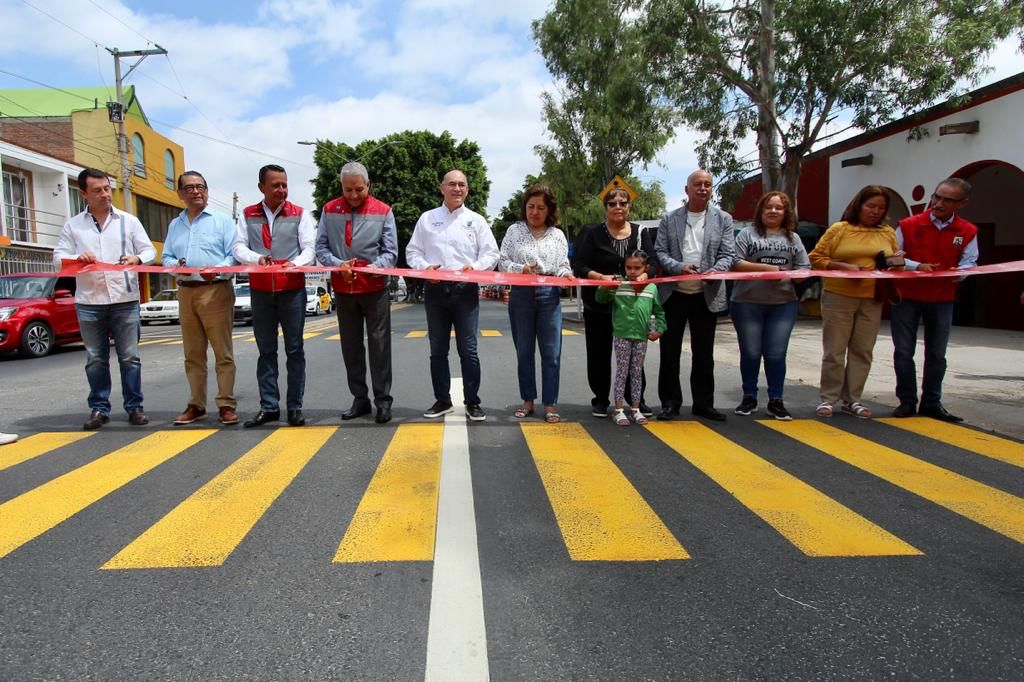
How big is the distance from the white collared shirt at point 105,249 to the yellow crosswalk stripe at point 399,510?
106 inches

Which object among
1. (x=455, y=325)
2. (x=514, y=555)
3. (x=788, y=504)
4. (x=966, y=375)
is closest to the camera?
(x=514, y=555)

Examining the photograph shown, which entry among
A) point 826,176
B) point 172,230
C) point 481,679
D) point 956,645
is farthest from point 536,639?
point 826,176

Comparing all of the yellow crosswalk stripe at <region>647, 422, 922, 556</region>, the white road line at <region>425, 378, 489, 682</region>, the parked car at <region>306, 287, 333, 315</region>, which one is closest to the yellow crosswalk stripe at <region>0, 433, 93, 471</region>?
the white road line at <region>425, 378, 489, 682</region>

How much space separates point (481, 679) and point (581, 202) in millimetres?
27635

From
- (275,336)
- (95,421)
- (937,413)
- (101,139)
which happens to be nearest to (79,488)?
(95,421)

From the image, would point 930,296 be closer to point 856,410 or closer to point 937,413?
point 937,413

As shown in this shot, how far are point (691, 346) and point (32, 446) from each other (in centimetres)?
510

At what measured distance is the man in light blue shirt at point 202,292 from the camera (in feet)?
17.5

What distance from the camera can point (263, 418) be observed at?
535 centimetres

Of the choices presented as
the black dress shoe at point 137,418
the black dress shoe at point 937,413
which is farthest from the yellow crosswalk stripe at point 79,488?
the black dress shoe at point 937,413

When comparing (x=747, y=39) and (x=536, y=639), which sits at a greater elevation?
(x=747, y=39)

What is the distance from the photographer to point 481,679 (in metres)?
1.97

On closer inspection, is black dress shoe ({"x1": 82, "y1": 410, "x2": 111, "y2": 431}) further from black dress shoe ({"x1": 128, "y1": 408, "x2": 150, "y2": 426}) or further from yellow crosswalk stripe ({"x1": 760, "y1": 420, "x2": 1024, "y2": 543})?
yellow crosswalk stripe ({"x1": 760, "y1": 420, "x2": 1024, "y2": 543})

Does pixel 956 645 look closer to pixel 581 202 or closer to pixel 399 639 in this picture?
pixel 399 639
